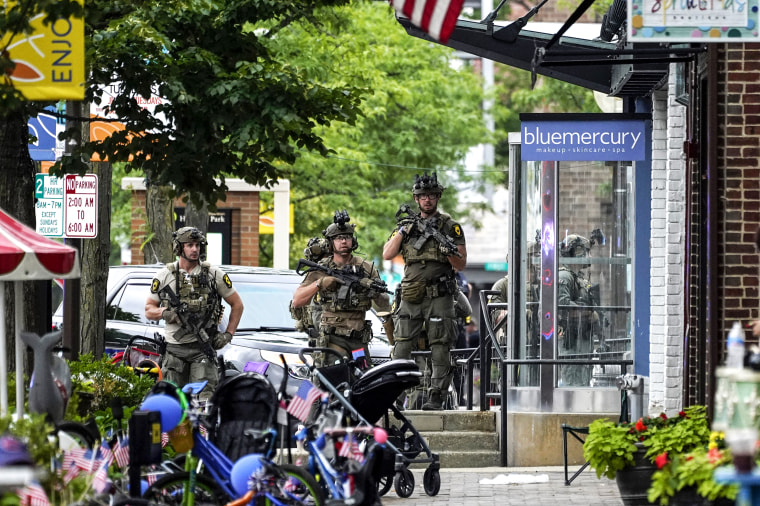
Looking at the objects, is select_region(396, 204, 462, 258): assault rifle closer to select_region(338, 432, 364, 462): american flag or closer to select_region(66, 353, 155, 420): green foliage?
select_region(66, 353, 155, 420): green foliage

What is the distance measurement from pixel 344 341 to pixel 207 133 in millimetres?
2344

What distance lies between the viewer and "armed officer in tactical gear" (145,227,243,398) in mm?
13195

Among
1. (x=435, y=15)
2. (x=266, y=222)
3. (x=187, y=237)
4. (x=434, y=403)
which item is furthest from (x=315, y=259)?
(x=266, y=222)

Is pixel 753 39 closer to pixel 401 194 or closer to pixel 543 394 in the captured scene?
pixel 543 394

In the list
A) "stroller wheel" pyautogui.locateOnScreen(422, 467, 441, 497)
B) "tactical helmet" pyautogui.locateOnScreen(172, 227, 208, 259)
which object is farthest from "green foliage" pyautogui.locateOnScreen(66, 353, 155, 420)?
"stroller wheel" pyautogui.locateOnScreen(422, 467, 441, 497)

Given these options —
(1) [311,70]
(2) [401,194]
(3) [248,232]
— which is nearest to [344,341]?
(1) [311,70]

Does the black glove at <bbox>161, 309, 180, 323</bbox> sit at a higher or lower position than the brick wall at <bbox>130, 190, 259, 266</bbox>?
lower

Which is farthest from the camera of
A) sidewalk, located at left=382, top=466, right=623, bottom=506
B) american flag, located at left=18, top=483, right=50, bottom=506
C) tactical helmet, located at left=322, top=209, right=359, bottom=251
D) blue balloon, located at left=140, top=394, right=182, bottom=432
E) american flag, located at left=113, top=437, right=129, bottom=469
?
tactical helmet, located at left=322, top=209, right=359, bottom=251

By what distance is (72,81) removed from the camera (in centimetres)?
903

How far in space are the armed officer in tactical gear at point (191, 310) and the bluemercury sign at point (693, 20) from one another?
18.3ft

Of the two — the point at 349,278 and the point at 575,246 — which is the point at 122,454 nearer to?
the point at 349,278

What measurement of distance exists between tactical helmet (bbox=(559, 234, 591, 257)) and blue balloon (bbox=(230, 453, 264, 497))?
247 inches

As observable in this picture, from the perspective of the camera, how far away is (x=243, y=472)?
8031 millimetres

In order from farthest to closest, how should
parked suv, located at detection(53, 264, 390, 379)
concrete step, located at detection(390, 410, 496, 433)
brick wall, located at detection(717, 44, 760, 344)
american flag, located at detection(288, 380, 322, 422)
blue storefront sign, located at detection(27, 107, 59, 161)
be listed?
blue storefront sign, located at detection(27, 107, 59, 161)
parked suv, located at detection(53, 264, 390, 379)
concrete step, located at detection(390, 410, 496, 433)
brick wall, located at detection(717, 44, 760, 344)
american flag, located at detection(288, 380, 322, 422)
